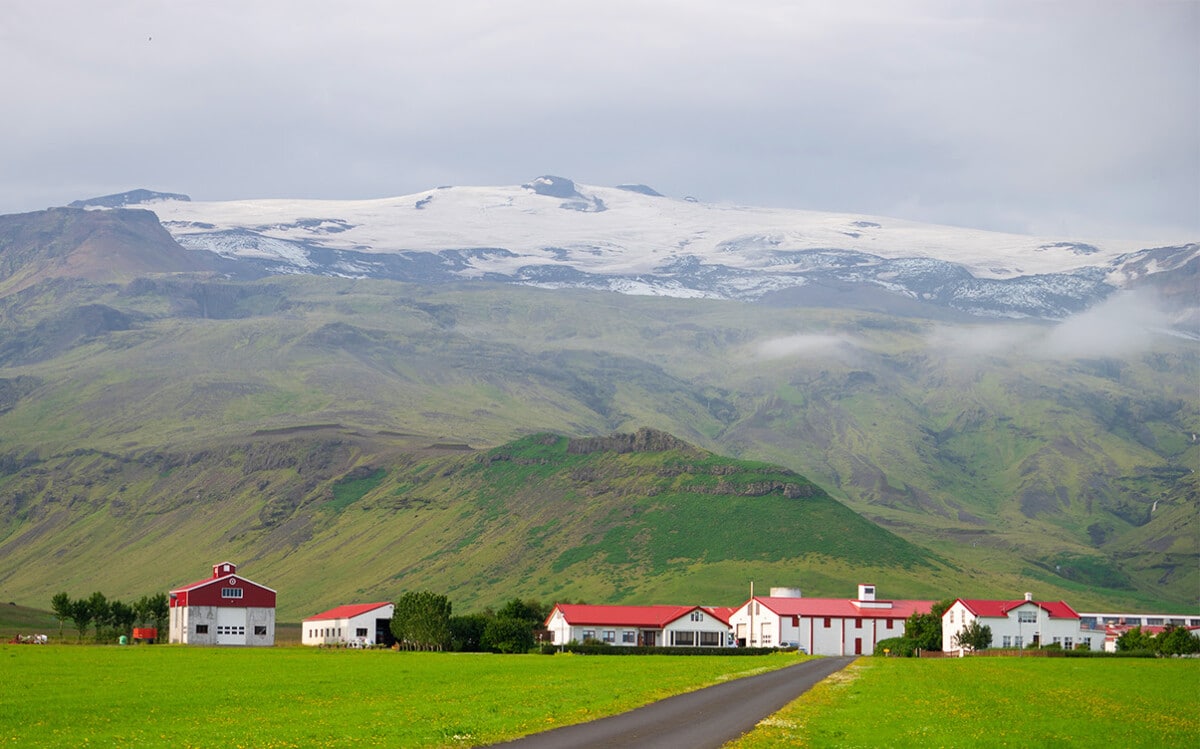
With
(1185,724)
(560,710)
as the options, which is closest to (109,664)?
(560,710)

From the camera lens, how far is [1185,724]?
56.9 meters

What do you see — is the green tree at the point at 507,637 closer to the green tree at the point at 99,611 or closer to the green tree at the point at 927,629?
the green tree at the point at 927,629

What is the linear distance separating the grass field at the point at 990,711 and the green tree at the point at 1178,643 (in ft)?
171

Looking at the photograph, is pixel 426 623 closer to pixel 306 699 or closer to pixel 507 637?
pixel 507 637

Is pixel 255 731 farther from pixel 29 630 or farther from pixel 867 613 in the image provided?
pixel 29 630

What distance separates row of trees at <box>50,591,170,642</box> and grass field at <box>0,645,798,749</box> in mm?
66212

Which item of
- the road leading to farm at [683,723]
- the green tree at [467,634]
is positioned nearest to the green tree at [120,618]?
the green tree at [467,634]

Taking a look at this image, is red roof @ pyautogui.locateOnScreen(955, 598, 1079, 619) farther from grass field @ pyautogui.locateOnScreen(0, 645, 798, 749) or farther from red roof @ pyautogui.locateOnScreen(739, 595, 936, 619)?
grass field @ pyautogui.locateOnScreen(0, 645, 798, 749)

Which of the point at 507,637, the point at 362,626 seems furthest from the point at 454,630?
the point at 362,626

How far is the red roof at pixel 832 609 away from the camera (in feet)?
556

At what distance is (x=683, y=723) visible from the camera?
5259 centimetres

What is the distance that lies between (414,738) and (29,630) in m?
157

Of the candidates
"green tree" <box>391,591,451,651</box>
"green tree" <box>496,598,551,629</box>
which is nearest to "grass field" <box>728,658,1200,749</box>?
"green tree" <box>391,591,451,651</box>

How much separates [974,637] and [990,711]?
90.9m
